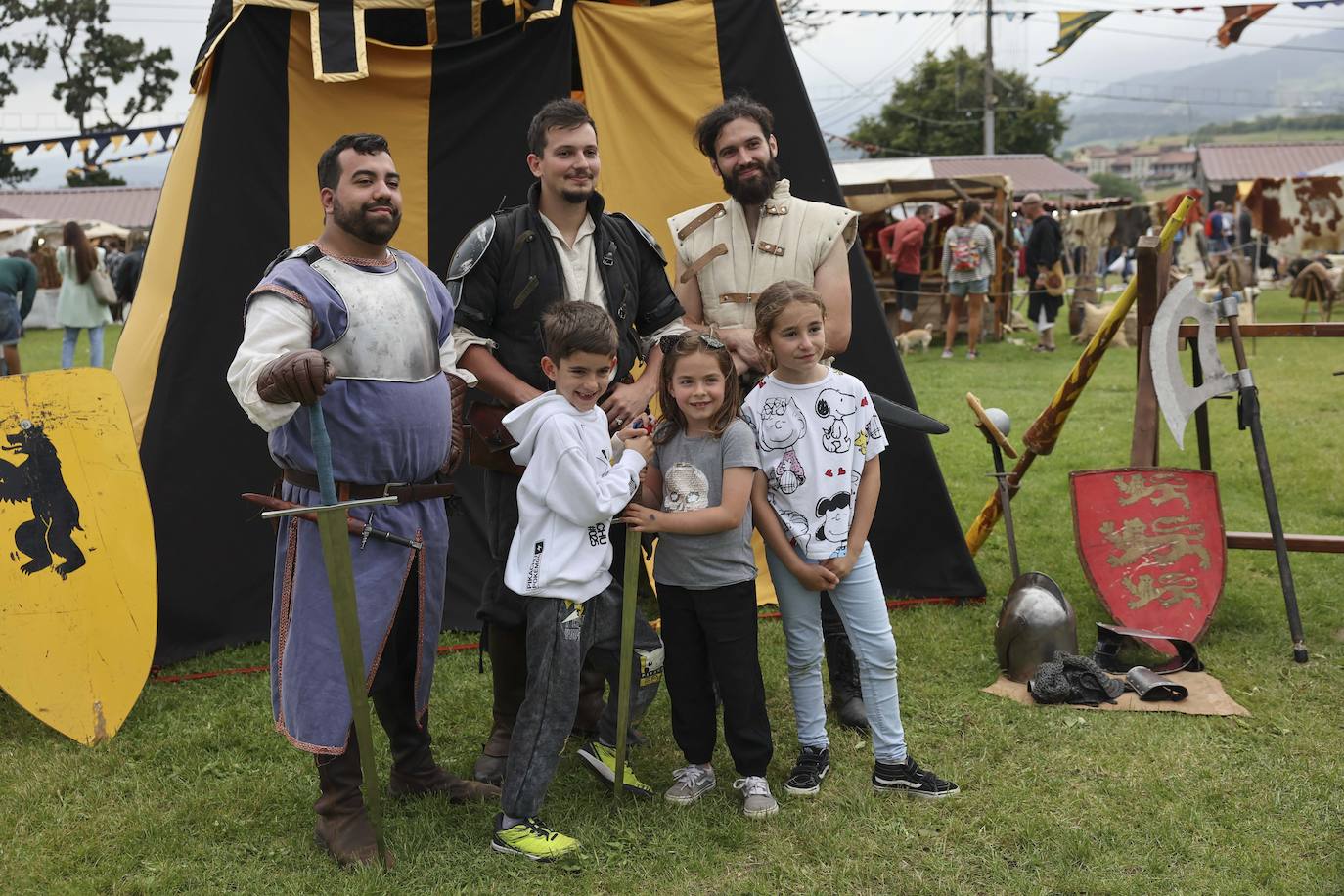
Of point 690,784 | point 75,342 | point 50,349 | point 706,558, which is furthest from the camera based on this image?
point 50,349

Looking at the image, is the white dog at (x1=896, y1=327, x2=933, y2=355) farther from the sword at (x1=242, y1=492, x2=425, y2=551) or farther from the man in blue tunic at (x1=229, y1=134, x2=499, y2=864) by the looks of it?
the sword at (x1=242, y1=492, x2=425, y2=551)

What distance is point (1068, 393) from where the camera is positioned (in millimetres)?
4309

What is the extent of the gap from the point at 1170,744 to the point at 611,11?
3076mm

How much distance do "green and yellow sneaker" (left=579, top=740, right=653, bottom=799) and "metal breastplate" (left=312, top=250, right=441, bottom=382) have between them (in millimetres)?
1126

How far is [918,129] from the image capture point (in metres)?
41.8

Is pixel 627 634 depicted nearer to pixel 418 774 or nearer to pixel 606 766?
pixel 606 766

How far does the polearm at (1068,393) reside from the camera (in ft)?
13.3

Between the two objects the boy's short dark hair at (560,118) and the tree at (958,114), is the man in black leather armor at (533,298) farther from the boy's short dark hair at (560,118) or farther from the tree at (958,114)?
the tree at (958,114)

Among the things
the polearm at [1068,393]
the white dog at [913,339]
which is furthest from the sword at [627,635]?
the white dog at [913,339]

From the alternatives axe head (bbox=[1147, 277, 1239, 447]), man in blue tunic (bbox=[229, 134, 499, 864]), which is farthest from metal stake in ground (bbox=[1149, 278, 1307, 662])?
man in blue tunic (bbox=[229, 134, 499, 864])

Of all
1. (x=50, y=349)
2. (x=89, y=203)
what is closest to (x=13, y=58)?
(x=89, y=203)

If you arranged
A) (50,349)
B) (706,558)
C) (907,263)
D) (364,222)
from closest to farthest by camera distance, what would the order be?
(364,222) < (706,558) < (907,263) < (50,349)

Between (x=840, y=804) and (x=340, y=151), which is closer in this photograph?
(x=340, y=151)

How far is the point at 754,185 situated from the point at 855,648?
131cm
